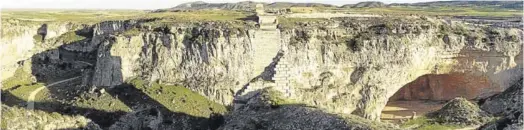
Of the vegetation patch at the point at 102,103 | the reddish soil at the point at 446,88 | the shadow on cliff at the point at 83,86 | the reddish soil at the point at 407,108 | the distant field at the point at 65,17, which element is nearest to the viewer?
the shadow on cliff at the point at 83,86

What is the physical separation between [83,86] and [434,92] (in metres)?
29.0

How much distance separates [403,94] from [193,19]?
19.1 m

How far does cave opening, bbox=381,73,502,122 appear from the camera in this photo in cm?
5910

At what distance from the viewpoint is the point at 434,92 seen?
64250 mm

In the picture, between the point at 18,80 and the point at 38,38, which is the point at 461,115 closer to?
the point at 18,80

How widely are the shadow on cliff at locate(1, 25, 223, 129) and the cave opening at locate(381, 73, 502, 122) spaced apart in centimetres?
1620

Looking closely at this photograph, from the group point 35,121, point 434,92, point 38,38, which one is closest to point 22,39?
point 38,38

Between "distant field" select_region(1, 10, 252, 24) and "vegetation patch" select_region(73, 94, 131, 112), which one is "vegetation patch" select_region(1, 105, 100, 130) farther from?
"distant field" select_region(1, 10, 252, 24)

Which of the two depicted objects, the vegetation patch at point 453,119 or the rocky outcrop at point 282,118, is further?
the vegetation patch at point 453,119

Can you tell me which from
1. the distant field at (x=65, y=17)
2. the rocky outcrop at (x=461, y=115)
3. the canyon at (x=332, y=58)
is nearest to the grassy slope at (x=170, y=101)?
the canyon at (x=332, y=58)

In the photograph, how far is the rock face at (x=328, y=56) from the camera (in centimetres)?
5419

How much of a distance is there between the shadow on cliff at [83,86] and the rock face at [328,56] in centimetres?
141

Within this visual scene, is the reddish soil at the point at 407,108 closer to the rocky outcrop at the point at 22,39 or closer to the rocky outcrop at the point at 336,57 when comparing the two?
the rocky outcrop at the point at 336,57

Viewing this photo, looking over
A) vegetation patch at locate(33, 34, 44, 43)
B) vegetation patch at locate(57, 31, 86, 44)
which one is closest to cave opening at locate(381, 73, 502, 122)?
vegetation patch at locate(57, 31, 86, 44)
